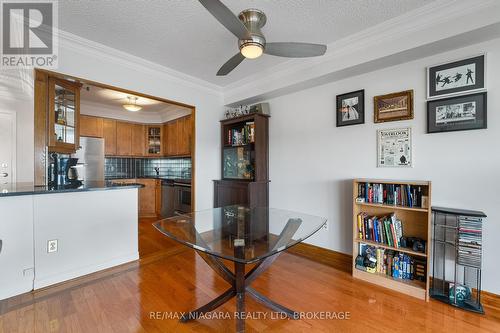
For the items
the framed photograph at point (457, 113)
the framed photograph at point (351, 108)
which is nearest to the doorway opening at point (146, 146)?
the framed photograph at point (351, 108)

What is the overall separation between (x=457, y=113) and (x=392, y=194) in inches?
35.0

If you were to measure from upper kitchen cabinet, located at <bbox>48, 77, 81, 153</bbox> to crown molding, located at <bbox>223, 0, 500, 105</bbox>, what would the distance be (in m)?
2.40

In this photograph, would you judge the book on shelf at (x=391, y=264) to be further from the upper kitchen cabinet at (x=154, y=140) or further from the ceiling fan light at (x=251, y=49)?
the upper kitchen cabinet at (x=154, y=140)

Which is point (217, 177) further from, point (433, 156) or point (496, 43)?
point (496, 43)

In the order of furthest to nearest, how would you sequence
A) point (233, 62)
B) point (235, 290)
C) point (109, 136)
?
point (109, 136) < point (233, 62) < point (235, 290)

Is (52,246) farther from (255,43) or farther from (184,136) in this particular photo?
(184,136)

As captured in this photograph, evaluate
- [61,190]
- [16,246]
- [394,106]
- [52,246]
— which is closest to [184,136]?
[61,190]

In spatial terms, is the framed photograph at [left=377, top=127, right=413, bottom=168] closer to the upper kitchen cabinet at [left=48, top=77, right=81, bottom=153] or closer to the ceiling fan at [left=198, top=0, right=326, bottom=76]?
the ceiling fan at [left=198, top=0, right=326, bottom=76]

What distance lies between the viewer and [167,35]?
7.25ft

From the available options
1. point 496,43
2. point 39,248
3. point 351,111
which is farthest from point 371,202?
point 39,248

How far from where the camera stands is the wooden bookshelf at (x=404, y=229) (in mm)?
1917

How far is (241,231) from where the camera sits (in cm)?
185

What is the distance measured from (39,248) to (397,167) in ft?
11.8

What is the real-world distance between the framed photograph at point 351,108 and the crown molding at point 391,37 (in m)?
0.37
